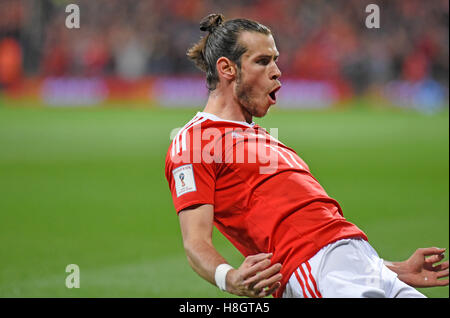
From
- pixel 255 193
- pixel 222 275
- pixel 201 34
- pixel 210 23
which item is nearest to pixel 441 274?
pixel 255 193

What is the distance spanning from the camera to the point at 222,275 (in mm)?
3285

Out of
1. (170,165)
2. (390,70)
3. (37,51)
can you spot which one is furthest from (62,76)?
(170,165)

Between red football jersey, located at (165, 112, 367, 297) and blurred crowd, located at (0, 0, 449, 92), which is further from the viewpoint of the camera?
blurred crowd, located at (0, 0, 449, 92)

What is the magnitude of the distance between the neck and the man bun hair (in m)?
0.09

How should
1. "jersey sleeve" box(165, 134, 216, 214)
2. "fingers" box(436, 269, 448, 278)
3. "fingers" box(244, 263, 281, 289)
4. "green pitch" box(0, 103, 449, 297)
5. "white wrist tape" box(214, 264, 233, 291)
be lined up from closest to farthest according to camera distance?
"fingers" box(244, 263, 281, 289), "white wrist tape" box(214, 264, 233, 291), "jersey sleeve" box(165, 134, 216, 214), "fingers" box(436, 269, 448, 278), "green pitch" box(0, 103, 449, 297)

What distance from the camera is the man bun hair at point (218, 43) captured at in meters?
3.98

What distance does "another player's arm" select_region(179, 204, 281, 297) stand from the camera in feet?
10.4

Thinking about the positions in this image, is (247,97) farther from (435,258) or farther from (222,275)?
(435,258)

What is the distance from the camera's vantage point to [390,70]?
87.8ft

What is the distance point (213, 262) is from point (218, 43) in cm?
136

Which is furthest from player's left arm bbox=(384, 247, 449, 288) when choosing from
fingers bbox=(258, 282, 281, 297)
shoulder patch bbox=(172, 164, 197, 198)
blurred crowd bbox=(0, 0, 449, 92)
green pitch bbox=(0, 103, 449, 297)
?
blurred crowd bbox=(0, 0, 449, 92)

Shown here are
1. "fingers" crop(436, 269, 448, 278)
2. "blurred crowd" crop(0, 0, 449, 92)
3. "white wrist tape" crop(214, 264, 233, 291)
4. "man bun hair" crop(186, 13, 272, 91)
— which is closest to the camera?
"white wrist tape" crop(214, 264, 233, 291)

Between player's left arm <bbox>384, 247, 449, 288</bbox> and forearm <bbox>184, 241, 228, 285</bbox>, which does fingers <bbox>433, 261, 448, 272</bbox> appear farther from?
forearm <bbox>184, 241, 228, 285</bbox>

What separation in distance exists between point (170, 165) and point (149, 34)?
27.0 m
